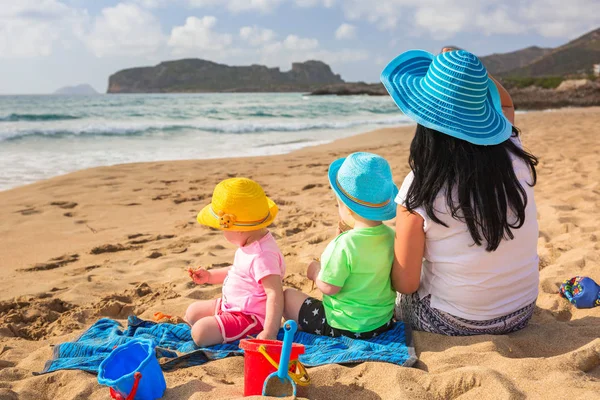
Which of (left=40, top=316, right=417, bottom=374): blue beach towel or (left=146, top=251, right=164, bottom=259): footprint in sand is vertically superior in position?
(left=40, top=316, right=417, bottom=374): blue beach towel

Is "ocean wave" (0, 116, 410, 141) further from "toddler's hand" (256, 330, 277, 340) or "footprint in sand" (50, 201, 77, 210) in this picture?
"toddler's hand" (256, 330, 277, 340)

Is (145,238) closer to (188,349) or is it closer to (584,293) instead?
(188,349)

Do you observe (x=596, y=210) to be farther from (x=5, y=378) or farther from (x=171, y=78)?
(x=171, y=78)

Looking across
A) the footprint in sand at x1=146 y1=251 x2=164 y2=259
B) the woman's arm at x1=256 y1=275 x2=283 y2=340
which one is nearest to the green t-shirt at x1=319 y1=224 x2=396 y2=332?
the woman's arm at x1=256 y1=275 x2=283 y2=340

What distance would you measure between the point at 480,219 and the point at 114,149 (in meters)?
9.84

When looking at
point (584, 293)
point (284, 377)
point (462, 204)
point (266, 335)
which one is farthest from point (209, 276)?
point (584, 293)

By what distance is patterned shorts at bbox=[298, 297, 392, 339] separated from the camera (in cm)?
249

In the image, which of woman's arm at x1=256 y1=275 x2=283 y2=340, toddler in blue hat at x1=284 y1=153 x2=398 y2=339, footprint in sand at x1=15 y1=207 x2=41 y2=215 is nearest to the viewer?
toddler in blue hat at x1=284 y1=153 x2=398 y2=339

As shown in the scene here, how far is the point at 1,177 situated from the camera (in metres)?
7.28

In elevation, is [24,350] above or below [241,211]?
below

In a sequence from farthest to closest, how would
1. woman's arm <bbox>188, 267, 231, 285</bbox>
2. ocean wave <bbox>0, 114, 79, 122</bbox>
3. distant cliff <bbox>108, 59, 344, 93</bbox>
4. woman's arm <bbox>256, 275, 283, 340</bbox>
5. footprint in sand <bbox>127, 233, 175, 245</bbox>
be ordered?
distant cliff <bbox>108, 59, 344, 93</bbox>, ocean wave <bbox>0, 114, 79, 122</bbox>, footprint in sand <bbox>127, 233, 175, 245</bbox>, woman's arm <bbox>188, 267, 231, 285</bbox>, woman's arm <bbox>256, 275, 283, 340</bbox>

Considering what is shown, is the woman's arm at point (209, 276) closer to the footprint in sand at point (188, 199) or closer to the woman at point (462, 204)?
the woman at point (462, 204)

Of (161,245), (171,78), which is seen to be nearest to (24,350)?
(161,245)

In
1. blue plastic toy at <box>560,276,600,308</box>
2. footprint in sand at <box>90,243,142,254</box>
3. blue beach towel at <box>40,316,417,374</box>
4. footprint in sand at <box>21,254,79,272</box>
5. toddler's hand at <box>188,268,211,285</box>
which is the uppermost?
toddler's hand at <box>188,268,211,285</box>
